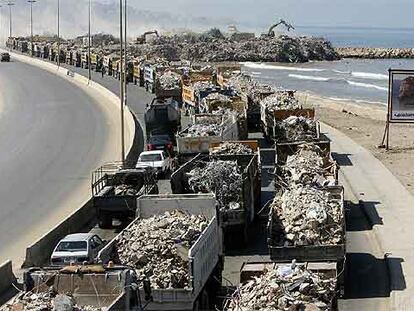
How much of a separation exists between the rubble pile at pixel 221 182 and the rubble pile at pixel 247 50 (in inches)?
5133

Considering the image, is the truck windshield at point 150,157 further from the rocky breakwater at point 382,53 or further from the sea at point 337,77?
the rocky breakwater at point 382,53

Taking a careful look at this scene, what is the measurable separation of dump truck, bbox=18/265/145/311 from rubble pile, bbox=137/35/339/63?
140 m

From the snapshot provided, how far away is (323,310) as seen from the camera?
550 inches

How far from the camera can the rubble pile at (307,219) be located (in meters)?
20.2

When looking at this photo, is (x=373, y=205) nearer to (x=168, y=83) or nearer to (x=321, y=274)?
(x=321, y=274)

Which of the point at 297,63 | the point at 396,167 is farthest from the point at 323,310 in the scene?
the point at 297,63

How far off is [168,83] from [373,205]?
36078 mm

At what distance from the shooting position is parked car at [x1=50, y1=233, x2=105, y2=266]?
21.1m

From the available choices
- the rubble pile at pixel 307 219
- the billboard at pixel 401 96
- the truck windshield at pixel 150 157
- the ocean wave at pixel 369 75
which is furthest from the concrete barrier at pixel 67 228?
the ocean wave at pixel 369 75

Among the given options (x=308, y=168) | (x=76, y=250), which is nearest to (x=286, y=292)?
(x=76, y=250)

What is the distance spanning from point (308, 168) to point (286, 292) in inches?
514

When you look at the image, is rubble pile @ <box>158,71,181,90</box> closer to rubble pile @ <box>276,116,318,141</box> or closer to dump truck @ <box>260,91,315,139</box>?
dump truck @ <box>260,91,315,139</box>

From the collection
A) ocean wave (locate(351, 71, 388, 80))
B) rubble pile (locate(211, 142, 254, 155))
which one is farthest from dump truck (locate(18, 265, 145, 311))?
ocean wave (locate(351, 71, 388, 80))

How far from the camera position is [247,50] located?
165000mm
